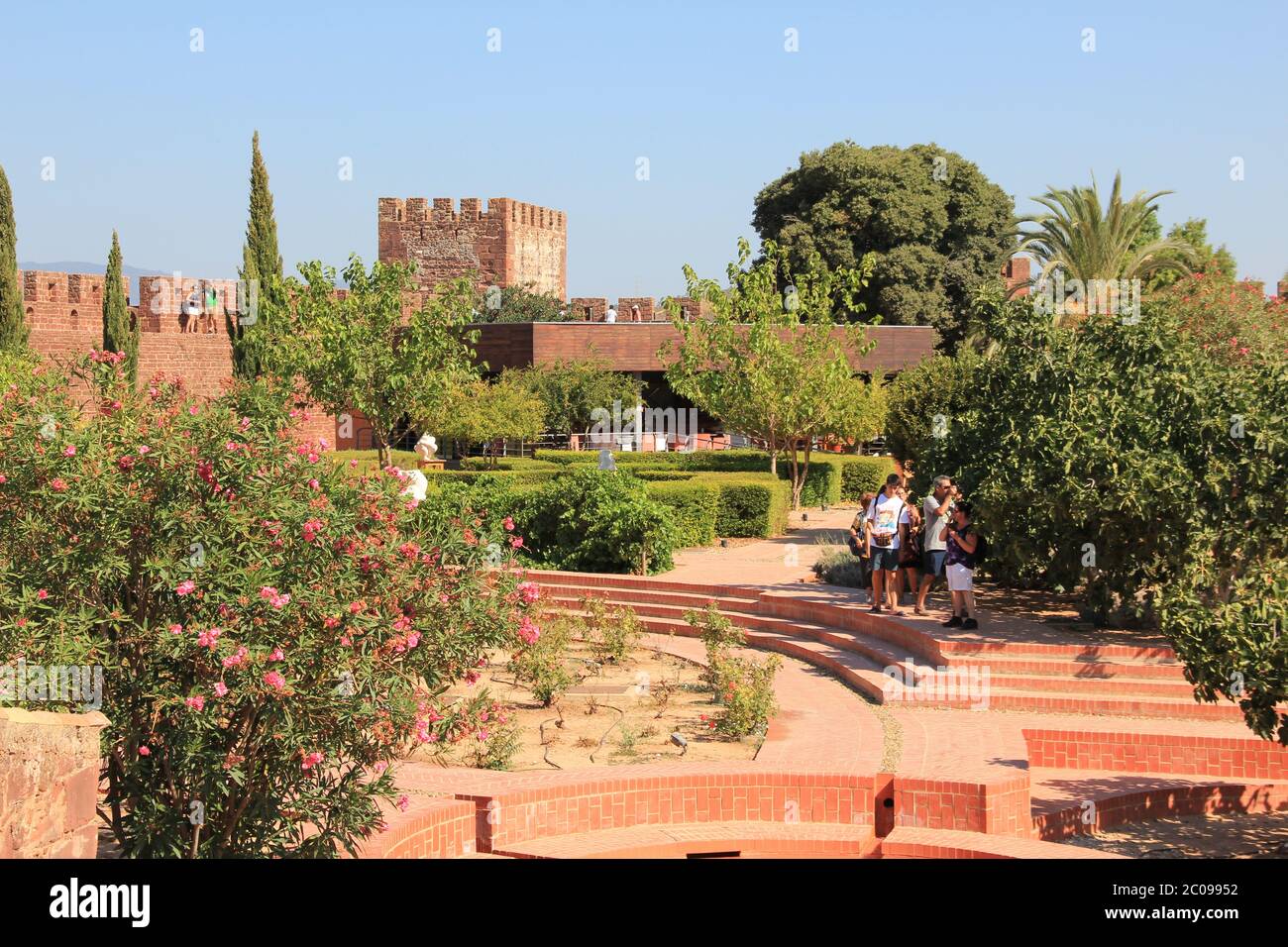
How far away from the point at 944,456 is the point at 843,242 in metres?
37.5

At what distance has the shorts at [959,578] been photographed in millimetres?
13469

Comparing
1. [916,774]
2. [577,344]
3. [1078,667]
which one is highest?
[577,344]

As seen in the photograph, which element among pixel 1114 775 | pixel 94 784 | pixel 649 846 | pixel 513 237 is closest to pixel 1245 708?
pixel 1114 775

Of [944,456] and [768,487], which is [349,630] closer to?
[944,456]

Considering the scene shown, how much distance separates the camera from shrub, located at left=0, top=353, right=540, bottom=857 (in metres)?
6.57

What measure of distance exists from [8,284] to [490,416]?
10909 millimetres

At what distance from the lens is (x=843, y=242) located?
171ft

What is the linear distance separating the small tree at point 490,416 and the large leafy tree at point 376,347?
724 centimetres

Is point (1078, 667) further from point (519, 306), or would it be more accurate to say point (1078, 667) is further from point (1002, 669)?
point (519, 306)

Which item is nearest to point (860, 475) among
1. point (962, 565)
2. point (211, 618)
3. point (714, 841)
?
point (962, 565)

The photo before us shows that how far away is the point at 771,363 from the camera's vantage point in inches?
1040

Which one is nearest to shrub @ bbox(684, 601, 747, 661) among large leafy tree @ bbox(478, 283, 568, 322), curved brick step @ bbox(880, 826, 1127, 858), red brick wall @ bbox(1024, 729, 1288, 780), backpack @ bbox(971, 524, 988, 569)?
backpack @ bbox(971, 524, 988, 569)

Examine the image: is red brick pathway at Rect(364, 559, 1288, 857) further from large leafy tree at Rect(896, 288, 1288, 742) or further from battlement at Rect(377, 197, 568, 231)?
battlement at Rect(377, 197, 568, 231)

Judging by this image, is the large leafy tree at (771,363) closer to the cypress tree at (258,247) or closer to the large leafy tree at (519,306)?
the cypress tree at (258,247)
